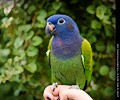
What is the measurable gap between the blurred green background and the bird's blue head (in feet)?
0.49

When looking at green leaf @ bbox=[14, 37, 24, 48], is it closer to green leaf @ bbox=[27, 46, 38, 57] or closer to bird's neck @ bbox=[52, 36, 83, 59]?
green leaf @ bbox=[27, 46, 38, 57]

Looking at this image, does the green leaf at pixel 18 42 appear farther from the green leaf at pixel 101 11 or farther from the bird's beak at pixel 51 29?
the green leaf at pixel 101 11

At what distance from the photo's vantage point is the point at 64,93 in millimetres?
1784

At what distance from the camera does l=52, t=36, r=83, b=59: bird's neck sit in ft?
5.99

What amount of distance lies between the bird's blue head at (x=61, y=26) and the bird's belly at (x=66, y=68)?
0.11 metres

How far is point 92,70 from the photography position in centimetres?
199

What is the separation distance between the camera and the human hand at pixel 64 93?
167cm

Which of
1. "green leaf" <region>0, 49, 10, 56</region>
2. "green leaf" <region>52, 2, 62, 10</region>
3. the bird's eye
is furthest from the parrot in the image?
"green leaf" <region>0, 49, 10, 56</region>

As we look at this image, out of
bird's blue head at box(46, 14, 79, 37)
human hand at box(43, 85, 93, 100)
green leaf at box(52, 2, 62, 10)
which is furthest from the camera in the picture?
green leaf at box(52, 2, 62, 10)

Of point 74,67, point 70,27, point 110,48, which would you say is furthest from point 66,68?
point 110,48

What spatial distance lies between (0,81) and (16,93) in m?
0.10

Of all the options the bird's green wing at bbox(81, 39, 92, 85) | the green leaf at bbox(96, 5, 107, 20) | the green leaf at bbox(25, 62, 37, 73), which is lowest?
the green leaf at bbox(25, 62, 37, 73)

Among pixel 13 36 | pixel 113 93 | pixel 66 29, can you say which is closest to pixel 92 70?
pixel 113 93

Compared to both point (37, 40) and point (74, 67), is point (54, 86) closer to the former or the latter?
point (74, 67)
